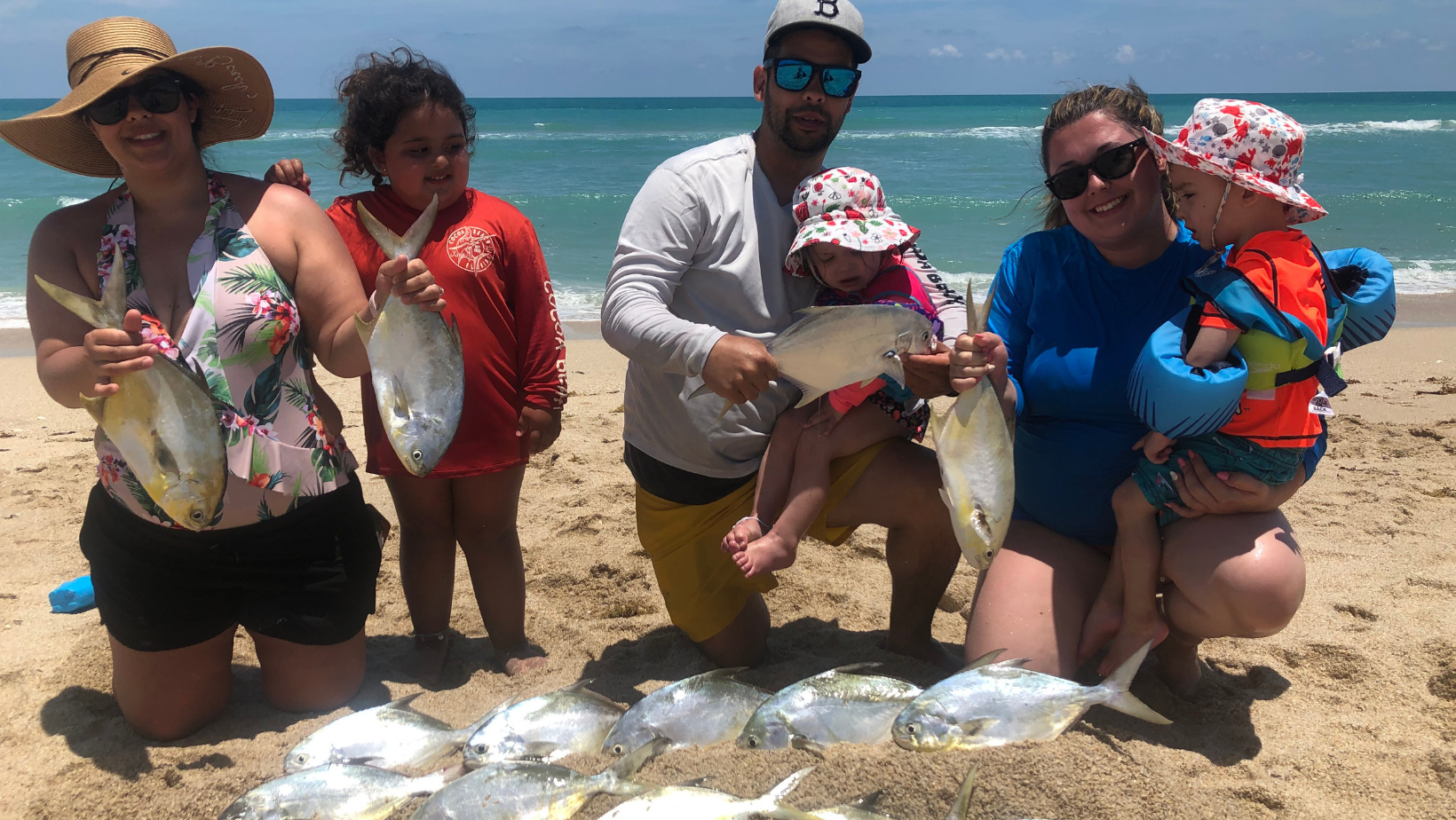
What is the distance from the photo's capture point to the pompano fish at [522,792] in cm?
205

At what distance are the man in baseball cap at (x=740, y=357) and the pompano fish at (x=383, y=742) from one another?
3.10 feet

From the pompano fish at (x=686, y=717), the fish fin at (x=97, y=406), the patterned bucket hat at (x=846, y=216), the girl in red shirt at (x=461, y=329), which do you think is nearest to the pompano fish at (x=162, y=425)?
the fish fin at (x=97, y=406)

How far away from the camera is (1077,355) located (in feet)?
9.02

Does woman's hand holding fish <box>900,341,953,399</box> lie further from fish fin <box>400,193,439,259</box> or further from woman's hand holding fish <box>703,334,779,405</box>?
fish fin <box>400,193,439,259</box>

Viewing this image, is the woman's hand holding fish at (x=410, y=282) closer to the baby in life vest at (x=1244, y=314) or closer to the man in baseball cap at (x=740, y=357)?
the man in baseball cap at (x=740, y=357)

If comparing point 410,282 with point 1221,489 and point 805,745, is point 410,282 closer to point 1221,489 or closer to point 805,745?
point 805,745

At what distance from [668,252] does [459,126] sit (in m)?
0.85

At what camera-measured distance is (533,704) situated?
2.50m

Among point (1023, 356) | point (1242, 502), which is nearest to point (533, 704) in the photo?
point (1023, 356)

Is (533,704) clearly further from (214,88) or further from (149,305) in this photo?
(214,88)

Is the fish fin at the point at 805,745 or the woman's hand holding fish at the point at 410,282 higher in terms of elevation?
the woman's hand holding fish at the point at 410,282

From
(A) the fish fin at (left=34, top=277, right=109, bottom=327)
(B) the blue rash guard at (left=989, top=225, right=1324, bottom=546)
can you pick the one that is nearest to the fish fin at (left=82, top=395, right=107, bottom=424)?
(A) the fish fin at (left=34, top=277, right=109, bottom=327)

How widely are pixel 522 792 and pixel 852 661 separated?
1.46m

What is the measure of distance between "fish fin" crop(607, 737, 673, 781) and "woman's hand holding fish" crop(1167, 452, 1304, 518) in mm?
1546
